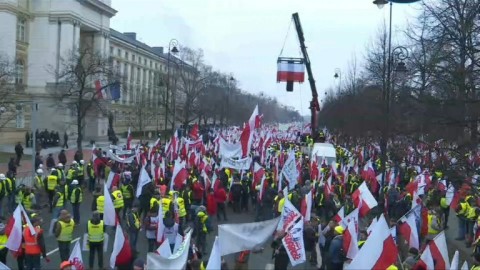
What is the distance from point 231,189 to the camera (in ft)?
67.1

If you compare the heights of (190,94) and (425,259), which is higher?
(190,94)

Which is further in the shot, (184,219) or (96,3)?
(96,3)

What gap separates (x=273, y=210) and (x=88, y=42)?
50.8 meters

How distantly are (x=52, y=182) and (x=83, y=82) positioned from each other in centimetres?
2192

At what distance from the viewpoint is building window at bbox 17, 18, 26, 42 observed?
54.0 m

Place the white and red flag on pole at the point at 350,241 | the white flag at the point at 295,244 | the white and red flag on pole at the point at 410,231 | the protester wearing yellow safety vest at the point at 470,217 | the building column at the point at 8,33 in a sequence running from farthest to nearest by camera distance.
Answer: the building column at the point at 8,33 < the protester wearing yellow safety vest at the point at 470,217 < the white and red flag on pole at the point at 410,231 < the white flag at the point at 295,244 < the white and red flag on pole at the point at 350,241

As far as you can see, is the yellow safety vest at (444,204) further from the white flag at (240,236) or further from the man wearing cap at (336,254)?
the white flag at (240,236)

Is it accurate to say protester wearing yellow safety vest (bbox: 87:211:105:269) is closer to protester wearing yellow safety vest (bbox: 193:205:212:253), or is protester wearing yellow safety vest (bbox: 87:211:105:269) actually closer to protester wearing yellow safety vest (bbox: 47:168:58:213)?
protester wearing yellow safety vest (bbox: 193:205:212:253)

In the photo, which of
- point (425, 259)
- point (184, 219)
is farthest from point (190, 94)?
point (425, 259)

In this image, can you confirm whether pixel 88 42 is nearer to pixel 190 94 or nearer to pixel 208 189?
pixel 190 94

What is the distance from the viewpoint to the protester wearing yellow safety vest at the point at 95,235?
1189 cm

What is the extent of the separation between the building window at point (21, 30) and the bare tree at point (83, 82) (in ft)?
14.2

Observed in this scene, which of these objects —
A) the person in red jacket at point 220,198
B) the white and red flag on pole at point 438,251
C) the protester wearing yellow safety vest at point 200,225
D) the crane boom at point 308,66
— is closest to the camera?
the white and red flag on pole at point 438,251

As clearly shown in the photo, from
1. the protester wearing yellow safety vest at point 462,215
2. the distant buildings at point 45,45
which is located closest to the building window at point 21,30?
the distant buildings at point 45,45
